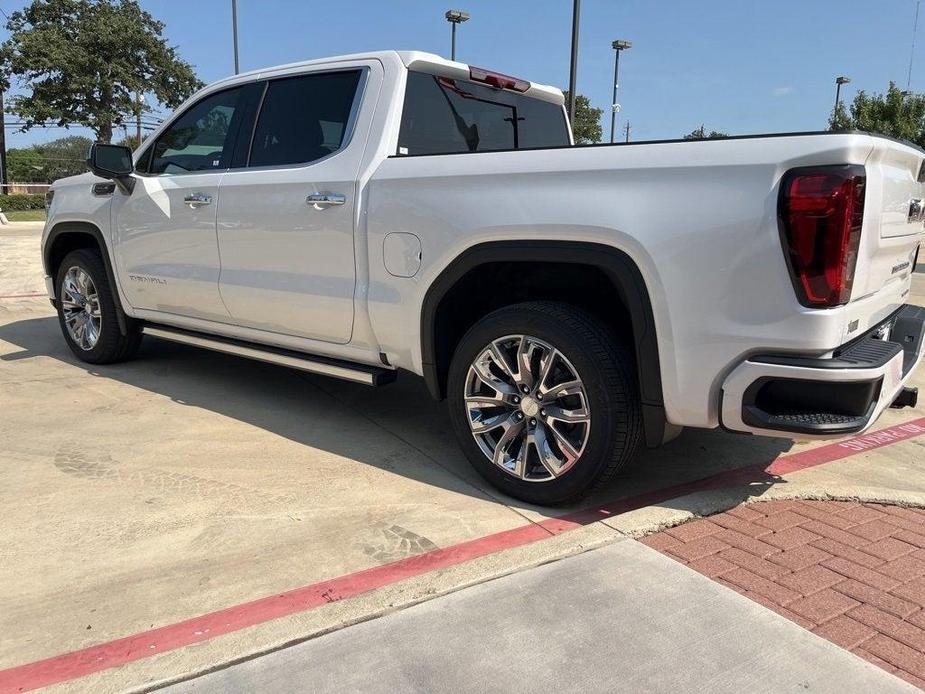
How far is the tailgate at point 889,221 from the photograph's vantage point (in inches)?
104

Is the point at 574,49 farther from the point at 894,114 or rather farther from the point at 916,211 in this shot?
the point at 894,114

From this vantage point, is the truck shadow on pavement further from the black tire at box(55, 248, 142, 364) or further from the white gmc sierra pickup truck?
the white gmc sierra pickup truck

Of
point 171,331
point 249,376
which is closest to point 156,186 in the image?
point 171,331

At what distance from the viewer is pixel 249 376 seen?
5.60 m

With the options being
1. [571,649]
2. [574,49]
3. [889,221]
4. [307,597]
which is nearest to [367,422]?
[307,597]

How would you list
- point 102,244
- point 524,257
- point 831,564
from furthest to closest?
point 102,244 → point 524,257 → point 831,564

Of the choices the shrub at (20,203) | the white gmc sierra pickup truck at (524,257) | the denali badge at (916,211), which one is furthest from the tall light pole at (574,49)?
the shrub at (20,203)

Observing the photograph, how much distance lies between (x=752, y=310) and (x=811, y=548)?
1018 mm

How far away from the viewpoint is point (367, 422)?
4.55 m

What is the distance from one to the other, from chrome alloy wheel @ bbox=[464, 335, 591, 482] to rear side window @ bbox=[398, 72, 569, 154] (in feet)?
3.38

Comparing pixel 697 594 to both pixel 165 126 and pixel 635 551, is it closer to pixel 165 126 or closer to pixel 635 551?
pixel 635 551

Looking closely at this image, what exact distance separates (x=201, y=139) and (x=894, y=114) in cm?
2772

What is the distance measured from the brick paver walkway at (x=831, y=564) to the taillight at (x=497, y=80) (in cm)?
264

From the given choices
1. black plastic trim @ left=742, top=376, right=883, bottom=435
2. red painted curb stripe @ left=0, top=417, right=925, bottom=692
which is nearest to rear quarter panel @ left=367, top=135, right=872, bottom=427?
black plastic trim @ left=742, top=376, right=883, bottom=435
